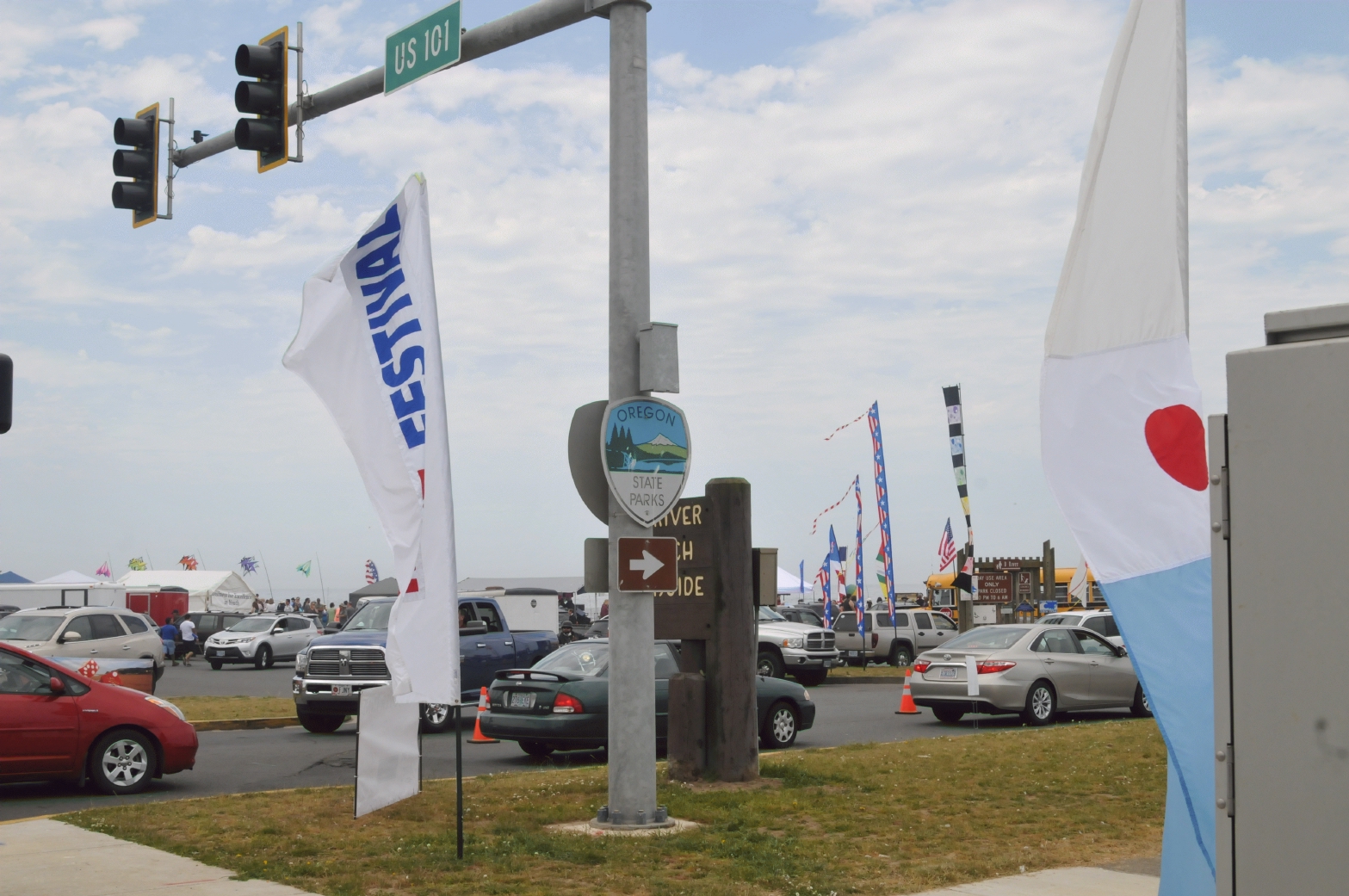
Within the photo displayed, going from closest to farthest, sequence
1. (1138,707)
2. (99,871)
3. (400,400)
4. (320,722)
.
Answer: (99,871) < (400,400) < (320,722) < (1138,707)

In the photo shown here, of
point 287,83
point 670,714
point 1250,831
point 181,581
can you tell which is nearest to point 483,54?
point 287,83

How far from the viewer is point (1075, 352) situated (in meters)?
5.05

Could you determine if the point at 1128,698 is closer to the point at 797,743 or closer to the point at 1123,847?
the point at 797,743

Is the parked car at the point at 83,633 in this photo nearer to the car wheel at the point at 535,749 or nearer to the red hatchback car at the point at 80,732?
the car wheel at the point at 535,749

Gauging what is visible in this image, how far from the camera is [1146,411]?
4859mm

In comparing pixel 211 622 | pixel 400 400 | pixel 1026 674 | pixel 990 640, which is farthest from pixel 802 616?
pixel 400 400

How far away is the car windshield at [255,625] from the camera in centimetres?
4325

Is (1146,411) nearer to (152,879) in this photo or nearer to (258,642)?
(152,879)

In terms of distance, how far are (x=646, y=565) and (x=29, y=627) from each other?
20365mm

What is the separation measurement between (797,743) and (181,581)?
5521 cm

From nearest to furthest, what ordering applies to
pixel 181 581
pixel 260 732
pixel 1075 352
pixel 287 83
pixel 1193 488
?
pixel 1193 488 → pixel 1075 352 → pixel 287 83 → pixel 260 732 → pixel 181 581

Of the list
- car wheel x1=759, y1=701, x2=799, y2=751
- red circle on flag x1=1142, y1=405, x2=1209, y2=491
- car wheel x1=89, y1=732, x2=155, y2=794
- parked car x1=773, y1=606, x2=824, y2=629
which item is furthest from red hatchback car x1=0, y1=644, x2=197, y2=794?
parked car x1=773, y1=606, x2=824, y2=629

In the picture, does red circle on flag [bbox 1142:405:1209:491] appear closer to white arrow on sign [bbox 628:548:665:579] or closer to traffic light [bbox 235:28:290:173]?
white arrow on sign [bbox 628:548:665:579]

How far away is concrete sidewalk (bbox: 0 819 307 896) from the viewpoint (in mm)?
8102
